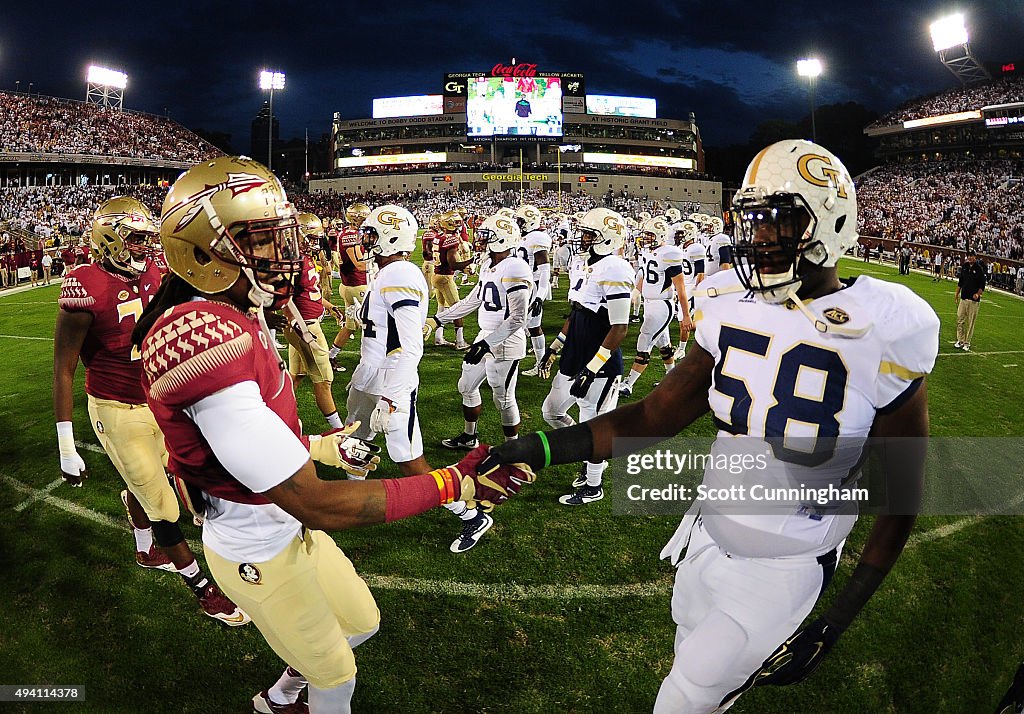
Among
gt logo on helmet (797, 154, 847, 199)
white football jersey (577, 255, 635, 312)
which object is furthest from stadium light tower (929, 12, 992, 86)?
gt logo on helmet (797, 154, 847, 199)

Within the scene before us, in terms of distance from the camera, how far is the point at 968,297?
1317 centimetres

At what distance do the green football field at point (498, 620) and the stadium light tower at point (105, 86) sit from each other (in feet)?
236

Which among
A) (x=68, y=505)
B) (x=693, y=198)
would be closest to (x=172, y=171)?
(x=693, y=198)

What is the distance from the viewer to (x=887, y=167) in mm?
62594

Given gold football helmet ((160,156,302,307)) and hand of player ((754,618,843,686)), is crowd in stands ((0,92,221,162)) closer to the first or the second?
gold football helmet ((160,156,302,307))

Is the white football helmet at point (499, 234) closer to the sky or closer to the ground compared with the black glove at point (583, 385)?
closer to the sky

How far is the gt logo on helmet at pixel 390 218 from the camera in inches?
225

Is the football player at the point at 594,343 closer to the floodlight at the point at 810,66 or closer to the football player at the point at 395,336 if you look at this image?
the football player at the point at 395,336

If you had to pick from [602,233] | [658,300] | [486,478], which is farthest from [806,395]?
[658,300]

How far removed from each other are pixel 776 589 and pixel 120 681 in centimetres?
375

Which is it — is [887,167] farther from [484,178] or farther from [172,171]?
[172,171]

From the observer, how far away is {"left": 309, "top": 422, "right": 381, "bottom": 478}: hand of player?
262 centimetres

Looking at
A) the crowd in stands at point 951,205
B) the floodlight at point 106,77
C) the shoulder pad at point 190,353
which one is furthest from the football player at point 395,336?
the floodlight at point 106,77

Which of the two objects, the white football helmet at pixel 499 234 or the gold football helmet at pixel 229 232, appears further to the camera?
the white football helmet at pixel 499 234
